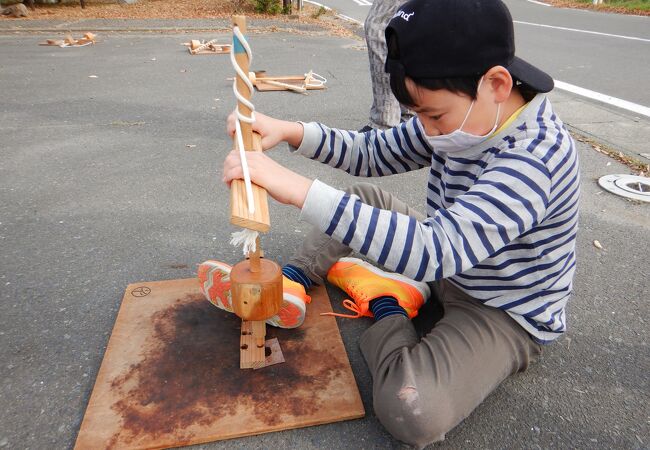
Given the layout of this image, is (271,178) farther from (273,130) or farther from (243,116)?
(273,130)

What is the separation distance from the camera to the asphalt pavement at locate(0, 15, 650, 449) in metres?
1.47

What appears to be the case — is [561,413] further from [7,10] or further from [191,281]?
[7,10]

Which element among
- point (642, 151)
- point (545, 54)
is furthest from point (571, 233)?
point (545, 54)

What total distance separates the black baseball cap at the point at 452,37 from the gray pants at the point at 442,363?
0.77m

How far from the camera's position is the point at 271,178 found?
4.00 feet

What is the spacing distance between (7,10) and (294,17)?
5.49 m

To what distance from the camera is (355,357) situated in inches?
67.7

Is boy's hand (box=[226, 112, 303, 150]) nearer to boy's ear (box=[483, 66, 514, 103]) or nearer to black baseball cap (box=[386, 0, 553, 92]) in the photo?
black baseball cap (box=[386, 0, 553, 92])

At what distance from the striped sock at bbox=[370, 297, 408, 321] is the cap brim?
86 centimetres

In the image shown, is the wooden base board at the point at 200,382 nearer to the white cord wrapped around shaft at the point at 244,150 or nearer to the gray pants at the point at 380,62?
the white cord wrapped around shaft at the point at 244,150

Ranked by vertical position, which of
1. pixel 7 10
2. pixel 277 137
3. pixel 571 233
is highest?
pixel 277 137

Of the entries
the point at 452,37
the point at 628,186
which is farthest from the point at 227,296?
the point at 628,186

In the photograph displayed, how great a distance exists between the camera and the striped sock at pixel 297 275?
197cm

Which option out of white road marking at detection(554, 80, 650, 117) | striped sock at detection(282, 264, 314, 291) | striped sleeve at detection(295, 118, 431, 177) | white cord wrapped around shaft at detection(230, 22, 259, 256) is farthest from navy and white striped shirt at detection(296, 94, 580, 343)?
white road marking at detection(554, 80, 650, 117)
